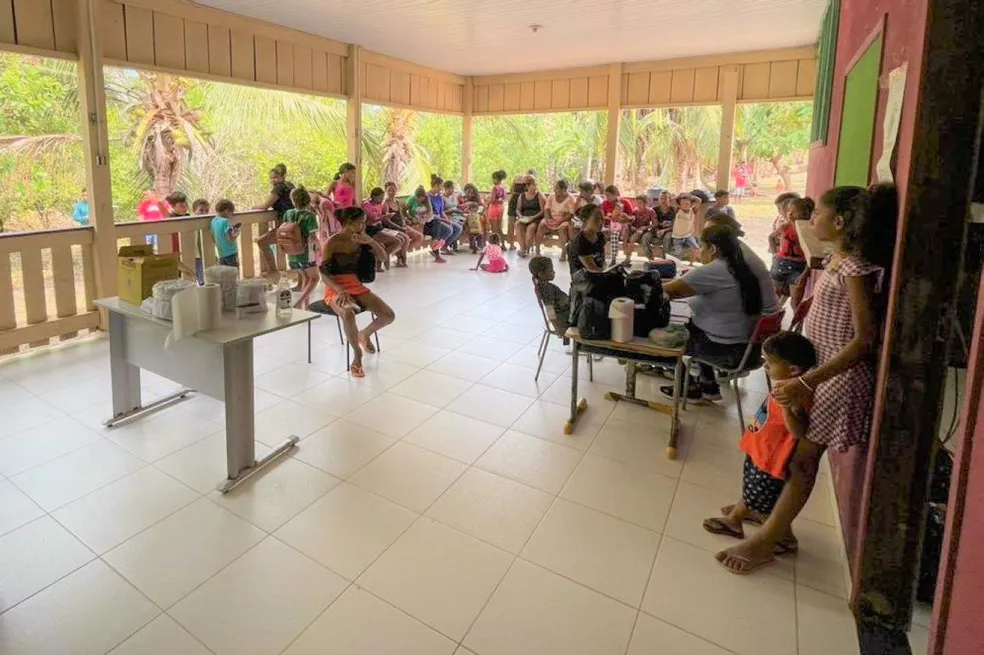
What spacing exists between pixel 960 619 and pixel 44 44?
550cm

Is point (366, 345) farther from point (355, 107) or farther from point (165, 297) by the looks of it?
point (355, 107)

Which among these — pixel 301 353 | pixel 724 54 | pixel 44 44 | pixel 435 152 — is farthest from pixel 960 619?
pixel 435 152

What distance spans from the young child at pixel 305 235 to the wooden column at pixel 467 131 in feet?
14.9

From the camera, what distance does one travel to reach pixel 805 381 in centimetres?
182

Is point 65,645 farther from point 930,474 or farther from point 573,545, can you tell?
point 930,474

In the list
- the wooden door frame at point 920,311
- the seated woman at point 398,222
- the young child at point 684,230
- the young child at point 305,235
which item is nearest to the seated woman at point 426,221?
the seated woman at point 398,222

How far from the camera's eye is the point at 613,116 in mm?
8242

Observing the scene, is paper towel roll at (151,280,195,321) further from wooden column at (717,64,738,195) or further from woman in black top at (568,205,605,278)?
wooden column at (717,64,738,195)

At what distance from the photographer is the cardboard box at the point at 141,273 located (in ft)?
9.13

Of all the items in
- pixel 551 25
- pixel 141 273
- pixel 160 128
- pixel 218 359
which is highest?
pixel 551 25

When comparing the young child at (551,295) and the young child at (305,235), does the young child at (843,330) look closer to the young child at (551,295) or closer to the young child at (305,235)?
the young child at (551,295)

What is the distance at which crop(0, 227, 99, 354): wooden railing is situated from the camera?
3.92m

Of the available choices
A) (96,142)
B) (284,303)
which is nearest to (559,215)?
(96,142)

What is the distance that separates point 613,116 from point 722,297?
610cm
